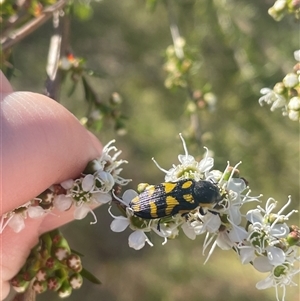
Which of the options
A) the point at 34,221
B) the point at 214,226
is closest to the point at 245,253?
the point at 214,226

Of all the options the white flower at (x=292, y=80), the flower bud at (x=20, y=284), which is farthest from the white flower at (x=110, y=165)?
the white flower at (x=292, y=80)

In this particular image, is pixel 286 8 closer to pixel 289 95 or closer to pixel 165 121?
pixel 289 95

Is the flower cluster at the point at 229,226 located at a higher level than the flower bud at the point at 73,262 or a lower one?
higher

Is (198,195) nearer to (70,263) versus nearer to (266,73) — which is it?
(70,263)

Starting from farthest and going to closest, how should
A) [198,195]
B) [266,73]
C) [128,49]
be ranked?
1. [128,49]
2. [266,73]
3. [198,195]

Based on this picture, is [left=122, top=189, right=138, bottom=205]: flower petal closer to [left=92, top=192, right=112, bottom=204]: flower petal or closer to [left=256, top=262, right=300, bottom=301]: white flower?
[left=92, top=192, right=112, bottom=204]: flower petal

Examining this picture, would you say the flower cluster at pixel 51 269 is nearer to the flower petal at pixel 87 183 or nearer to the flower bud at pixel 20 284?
the flower bud at pixel 20 284
